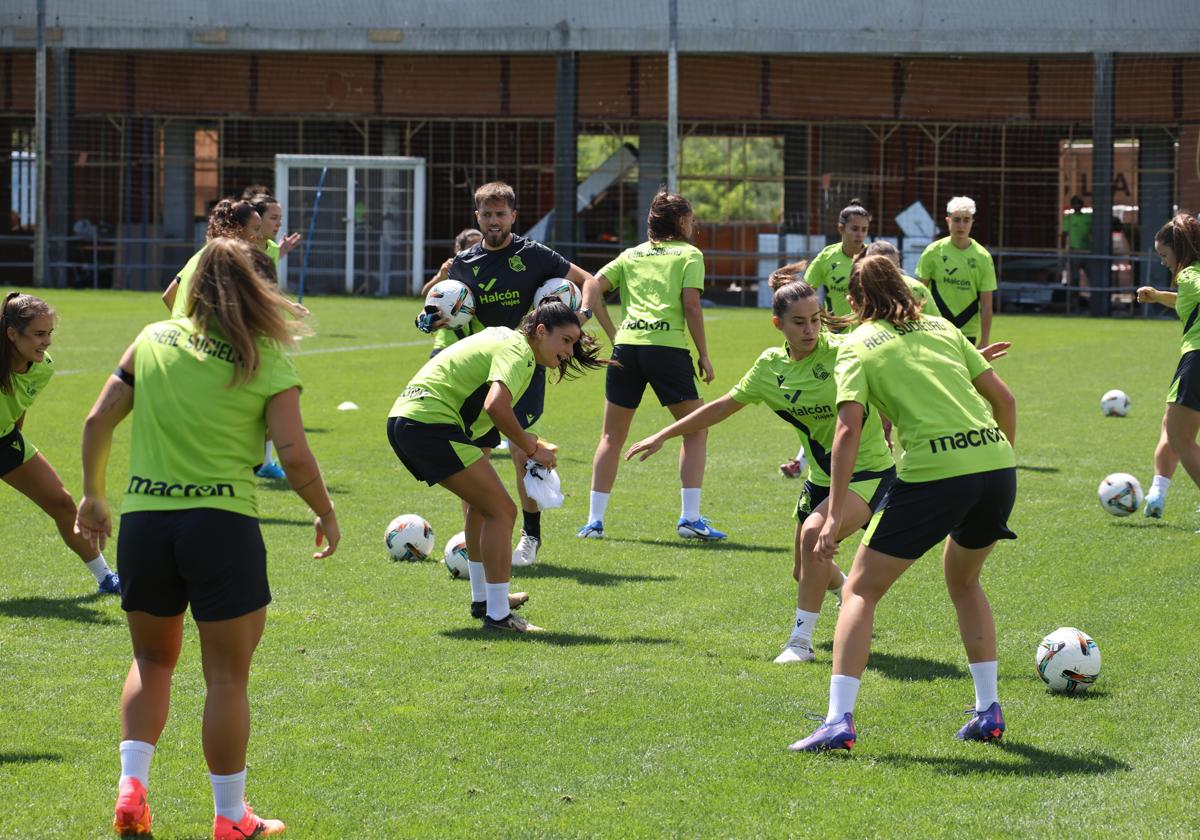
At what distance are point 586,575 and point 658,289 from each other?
213 centimetres

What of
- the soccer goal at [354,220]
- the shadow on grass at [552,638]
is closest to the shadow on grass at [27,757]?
the shadow on grass at [552,638]

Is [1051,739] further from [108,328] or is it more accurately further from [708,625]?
[108,328]

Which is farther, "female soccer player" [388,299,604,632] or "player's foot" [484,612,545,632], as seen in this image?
"player's foot" [484,612,545,632]

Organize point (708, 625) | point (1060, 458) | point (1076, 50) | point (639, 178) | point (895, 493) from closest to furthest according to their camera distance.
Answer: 1. point (895, 493)
2. point (708, 625)
3. point (1060, 458)
4. point (1076, 50)
5. point (639, 178)

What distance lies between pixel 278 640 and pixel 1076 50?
27420 mm

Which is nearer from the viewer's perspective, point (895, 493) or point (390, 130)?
point (895, 493)

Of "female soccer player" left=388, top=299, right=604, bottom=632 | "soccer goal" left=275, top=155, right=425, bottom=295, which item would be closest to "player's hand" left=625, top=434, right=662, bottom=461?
"female soccer player" left=388, top=299, right=604, bottom=632

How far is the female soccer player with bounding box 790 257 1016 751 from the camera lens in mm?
5375

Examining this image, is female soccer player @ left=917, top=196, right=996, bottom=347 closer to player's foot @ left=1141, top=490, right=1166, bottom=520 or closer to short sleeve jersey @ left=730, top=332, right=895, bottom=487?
player's foot @ left=1141, top=490, right=1166, bottom=520

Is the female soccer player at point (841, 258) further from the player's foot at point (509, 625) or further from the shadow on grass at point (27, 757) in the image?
the shadow on grass at point (27, 757)

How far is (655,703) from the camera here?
6113mm

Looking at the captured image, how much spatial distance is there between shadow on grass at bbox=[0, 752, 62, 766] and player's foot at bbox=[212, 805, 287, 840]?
0.93 metres

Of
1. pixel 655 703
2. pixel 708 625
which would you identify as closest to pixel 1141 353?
pixel 708 625

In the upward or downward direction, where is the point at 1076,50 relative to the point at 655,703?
upward
